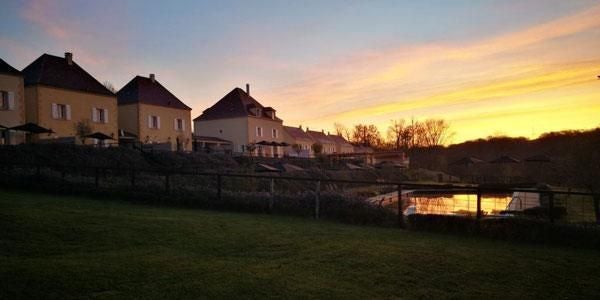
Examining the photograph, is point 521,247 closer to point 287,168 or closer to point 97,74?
point 287,168

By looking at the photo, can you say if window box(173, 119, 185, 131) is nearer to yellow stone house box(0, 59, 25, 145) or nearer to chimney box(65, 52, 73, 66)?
chimney box(65, 52, 73, 66)

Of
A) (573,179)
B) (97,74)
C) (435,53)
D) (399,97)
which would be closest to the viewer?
(435,53)

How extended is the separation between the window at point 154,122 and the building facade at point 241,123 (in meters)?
7.59

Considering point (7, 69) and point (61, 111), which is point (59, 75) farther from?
point (7, 69)

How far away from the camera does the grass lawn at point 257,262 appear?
160 inches

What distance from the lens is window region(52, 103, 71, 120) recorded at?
97.4ft

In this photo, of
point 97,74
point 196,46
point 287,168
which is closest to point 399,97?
point 287,168

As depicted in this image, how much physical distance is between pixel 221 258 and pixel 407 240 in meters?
3.64

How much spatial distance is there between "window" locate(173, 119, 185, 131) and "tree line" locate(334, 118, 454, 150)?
202 feet

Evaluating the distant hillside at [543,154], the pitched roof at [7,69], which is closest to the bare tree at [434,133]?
the distant hillside at [543,154]

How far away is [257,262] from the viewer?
5219 mm

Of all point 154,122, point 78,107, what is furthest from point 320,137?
point 78,107

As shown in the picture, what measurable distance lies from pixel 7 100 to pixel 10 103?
25 centimetres

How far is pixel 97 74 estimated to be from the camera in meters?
34.8
